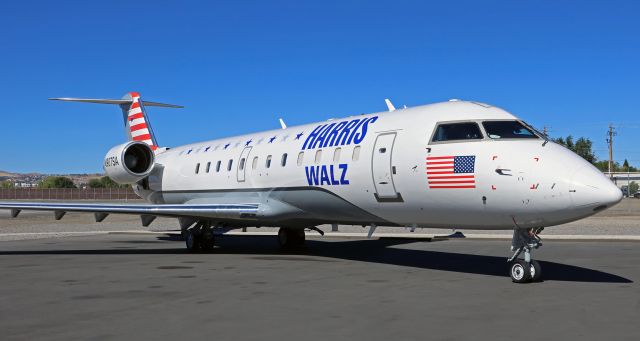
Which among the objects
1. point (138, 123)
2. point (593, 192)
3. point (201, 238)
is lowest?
point (201, 238)

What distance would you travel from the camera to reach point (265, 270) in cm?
1258

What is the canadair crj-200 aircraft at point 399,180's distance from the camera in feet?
31.9

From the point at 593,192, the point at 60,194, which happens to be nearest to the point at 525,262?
the point at 593,192

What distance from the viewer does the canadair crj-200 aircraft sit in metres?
9.73

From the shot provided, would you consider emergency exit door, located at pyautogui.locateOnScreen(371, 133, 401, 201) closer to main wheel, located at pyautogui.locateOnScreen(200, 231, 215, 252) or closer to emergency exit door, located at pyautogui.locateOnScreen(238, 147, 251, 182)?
emergency exit door, located at pyautogui.locateOnScreen(238, 147, 251, 182)

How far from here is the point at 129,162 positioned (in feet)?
68.7

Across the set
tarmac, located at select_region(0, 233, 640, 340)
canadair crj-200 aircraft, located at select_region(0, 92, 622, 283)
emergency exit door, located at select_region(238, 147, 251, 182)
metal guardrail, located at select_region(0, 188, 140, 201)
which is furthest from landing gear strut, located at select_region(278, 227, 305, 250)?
metal guardrail, located at select_region(0, 188, 140, 201)

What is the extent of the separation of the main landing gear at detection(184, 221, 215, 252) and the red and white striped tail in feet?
22.8

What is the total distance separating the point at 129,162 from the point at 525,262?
1422cm

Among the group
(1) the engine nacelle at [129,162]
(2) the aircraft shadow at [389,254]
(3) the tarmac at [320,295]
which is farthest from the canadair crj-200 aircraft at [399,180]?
(1) the engine nacelle at [129,162]

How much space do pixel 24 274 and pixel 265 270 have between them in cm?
435

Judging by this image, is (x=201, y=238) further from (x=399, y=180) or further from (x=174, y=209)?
(x=399, y=180)

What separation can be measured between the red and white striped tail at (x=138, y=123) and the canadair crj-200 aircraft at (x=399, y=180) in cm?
449

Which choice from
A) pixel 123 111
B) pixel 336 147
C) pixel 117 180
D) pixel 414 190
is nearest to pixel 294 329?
pixel 414 190
